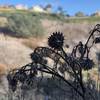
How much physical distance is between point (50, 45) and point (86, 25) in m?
54.0

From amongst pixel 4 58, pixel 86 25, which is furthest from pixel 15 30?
pixel 4 58

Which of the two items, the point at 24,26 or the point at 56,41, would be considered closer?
the point at 56,41

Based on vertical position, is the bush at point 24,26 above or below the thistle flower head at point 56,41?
above

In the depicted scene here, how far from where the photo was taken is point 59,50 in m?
5.84

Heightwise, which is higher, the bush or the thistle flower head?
the bush

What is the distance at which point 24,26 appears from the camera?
176 ft

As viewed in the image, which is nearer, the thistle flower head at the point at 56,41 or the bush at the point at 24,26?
the thistle flower head at the point at 56,41

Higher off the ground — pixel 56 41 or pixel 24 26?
pixel 24 26

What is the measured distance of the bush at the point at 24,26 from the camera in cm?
5284

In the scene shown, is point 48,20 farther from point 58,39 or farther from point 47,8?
point 58,39

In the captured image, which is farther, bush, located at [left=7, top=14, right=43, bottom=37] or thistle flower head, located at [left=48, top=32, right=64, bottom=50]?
bush, located at [left=7, top=14, right=43, bottom=37]

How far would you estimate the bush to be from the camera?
173 feet

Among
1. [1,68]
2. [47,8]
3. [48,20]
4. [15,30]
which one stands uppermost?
[47,8]

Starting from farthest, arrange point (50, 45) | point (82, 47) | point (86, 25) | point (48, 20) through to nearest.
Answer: point (48, 20), point (86, 25), point (82, 47), point (50, 45)
